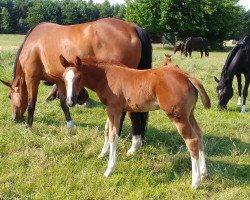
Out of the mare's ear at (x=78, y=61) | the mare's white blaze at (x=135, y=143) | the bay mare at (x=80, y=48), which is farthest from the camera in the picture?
the bay mare at (x=80, y=48)

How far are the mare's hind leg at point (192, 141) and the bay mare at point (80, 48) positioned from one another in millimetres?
1336

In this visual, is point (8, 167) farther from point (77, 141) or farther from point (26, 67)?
point (26, 67)

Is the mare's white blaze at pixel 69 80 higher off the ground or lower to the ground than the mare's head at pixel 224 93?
higher

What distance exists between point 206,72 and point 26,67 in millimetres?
7671

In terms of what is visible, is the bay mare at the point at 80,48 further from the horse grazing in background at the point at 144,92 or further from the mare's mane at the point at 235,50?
the mare's mane at the point at 235,50

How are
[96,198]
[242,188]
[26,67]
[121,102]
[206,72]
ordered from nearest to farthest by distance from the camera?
[96,198]
[242,188]
[121,102]
[26,67]
[206,72]

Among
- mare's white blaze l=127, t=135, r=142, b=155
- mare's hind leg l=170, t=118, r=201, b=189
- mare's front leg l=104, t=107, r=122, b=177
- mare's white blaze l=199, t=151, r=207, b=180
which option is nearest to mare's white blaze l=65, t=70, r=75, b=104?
mare's front leg l=104, t=107, r=122, b=177

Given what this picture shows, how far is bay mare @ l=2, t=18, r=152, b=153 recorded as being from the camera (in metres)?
5.66

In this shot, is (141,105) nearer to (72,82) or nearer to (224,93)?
(72,82)

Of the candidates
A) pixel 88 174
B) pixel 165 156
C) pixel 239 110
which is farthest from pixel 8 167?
pixel 239 110

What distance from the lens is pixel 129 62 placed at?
5.66 m

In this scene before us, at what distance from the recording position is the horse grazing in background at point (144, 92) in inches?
174

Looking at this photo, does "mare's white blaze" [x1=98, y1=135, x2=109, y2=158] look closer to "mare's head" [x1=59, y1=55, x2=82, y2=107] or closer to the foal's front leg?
the foal's front leg

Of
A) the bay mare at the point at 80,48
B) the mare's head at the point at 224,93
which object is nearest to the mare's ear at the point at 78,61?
the bay mare at the point at 80,48
